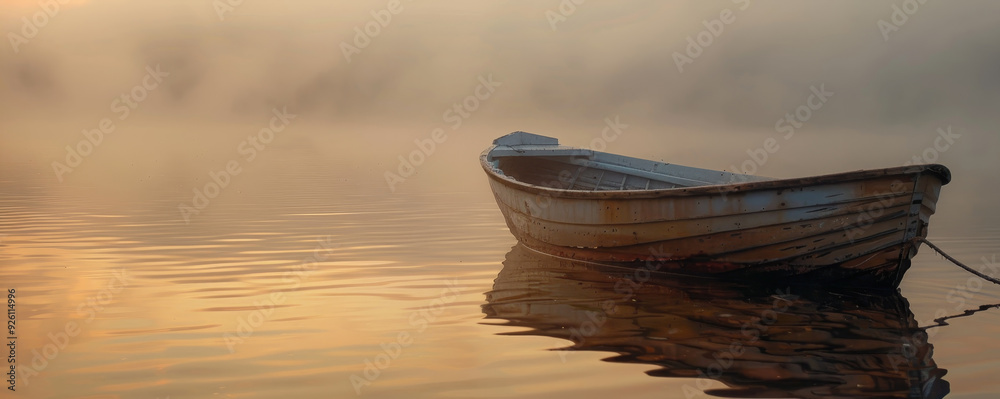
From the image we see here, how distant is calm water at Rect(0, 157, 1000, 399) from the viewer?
6.35 m

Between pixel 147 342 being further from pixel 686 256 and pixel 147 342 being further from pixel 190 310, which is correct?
pixel 686 256

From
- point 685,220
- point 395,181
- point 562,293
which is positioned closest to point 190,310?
point 562,293

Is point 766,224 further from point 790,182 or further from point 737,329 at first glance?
point 737,329

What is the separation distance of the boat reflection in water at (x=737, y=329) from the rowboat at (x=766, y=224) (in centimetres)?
29

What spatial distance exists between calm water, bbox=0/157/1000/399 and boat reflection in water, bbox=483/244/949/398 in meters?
0.03

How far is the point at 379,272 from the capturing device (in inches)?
451

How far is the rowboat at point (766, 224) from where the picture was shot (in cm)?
923

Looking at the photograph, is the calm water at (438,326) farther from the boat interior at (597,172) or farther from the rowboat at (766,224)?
the boat interior at (597,172)

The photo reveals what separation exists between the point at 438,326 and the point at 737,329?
3014 mm

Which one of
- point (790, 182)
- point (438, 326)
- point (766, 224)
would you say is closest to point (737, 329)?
point (766, 224)

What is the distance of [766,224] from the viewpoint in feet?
31.8

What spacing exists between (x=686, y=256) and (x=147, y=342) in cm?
647

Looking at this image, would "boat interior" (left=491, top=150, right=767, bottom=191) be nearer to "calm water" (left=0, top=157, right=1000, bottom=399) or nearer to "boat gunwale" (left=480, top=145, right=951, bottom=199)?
"calm water" (left=0, top=157, right=1000, bottom=399)

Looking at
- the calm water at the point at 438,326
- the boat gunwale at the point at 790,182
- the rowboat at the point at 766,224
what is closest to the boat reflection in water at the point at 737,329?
the calm water at the point at 438,326
